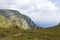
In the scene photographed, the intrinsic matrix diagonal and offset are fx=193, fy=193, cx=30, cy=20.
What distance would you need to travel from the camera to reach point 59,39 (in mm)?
68000

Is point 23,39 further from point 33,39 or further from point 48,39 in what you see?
point 48,39

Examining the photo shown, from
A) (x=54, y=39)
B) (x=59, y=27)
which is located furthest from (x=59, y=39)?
(x=59, y=27)

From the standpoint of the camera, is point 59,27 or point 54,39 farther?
point 59,27

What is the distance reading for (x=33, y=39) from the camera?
6862 centimetres

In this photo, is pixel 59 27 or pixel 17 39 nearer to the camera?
pixel 17 39

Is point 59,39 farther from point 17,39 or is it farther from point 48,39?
point 17,39

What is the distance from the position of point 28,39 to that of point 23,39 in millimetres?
1932

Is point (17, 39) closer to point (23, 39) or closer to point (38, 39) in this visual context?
point (23, 39)

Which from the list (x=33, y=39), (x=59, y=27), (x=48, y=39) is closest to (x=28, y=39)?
(x=33, y=39)

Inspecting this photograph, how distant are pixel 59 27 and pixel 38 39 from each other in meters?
33.4

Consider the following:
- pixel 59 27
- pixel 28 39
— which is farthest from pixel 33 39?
pixel 59 27

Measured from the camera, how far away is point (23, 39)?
68.0 m

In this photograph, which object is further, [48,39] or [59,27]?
[59,27]

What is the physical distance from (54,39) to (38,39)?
611cm
